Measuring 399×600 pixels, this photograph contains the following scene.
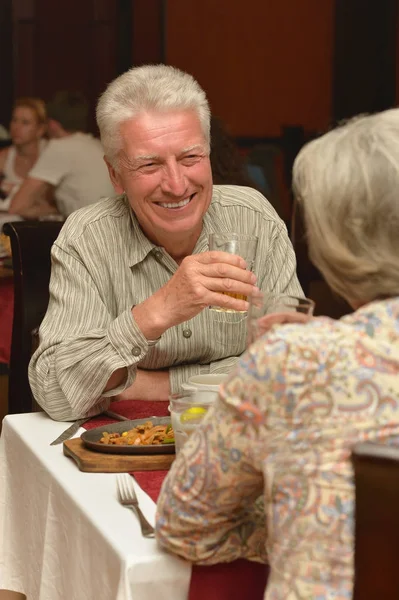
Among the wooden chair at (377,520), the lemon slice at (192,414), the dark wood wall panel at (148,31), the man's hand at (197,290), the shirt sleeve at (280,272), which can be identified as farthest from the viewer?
the dark wood wall panel at (148,31)

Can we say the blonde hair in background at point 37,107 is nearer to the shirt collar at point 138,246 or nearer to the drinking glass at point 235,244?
the shirt collar at point 138,246

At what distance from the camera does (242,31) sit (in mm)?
7695

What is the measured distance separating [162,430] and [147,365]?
573mm

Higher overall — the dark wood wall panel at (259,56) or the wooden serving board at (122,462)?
the dark wood wall panel at (259,56)

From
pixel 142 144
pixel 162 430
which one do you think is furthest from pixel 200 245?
pixel 162 430

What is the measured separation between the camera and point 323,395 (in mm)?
1203

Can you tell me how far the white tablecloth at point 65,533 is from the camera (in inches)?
55.8

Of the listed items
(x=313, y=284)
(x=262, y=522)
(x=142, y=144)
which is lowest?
(x=313, y=284)

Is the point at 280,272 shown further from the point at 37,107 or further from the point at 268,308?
the point at 37,107

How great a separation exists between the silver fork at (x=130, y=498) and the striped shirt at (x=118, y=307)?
1.68 ft

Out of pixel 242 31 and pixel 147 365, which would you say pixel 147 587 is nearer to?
pixel 147 365

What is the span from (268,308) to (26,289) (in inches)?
63.2

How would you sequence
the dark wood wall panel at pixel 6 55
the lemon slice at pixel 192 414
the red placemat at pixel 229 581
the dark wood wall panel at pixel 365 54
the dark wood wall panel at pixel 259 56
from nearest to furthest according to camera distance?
the red placemat at pixel 229 581 < the lemon slice at pixel 192 414 < the dark wood wall panel at pixel 6 55 < the dark wood wall panel at pixel 259 56 < the dark wood wall panel at pixel 365 54

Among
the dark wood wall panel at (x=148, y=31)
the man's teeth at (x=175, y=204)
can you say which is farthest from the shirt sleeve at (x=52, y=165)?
the man's teeth at (x=175, y=204)
